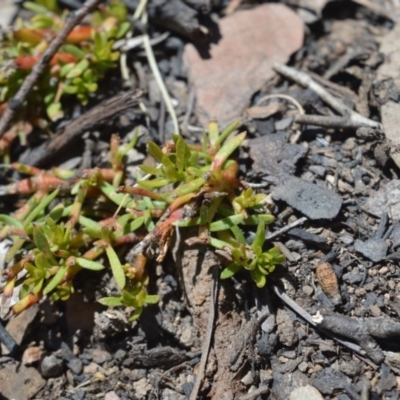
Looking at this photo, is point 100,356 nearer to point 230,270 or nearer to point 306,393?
point 230,270

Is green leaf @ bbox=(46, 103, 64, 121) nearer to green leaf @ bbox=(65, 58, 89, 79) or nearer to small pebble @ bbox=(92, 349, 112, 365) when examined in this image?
green leaf @ bbox=(65, 58, 89, 79)

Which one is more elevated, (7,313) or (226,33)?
(226,33)

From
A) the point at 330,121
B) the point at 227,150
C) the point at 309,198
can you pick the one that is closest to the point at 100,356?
the point at 227,150

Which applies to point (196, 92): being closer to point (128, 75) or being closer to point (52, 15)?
point (128, 75)

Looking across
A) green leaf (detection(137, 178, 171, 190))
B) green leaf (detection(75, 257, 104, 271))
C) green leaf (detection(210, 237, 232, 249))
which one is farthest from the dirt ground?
green leaf (detection(137, 178, 171, 190))

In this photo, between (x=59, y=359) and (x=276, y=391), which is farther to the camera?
(x=59, y=359)

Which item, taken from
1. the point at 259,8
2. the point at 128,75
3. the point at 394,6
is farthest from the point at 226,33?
the point at 394,6
